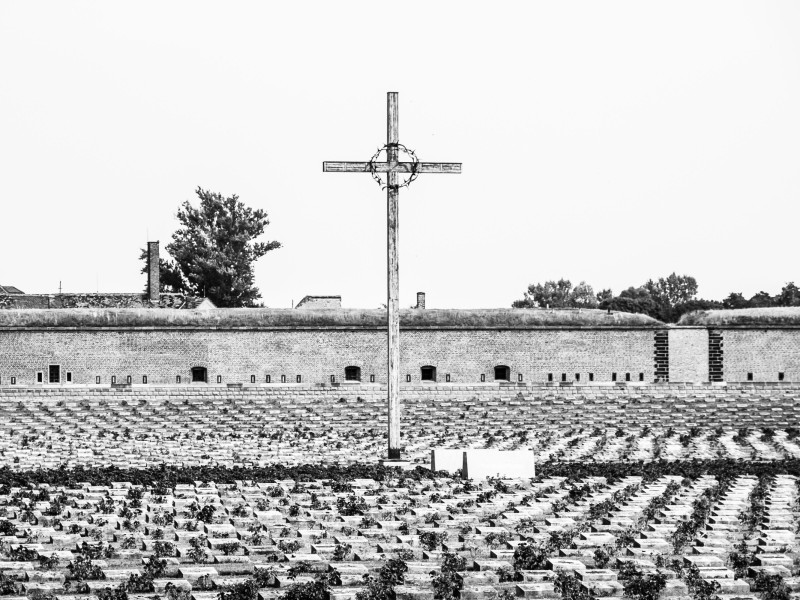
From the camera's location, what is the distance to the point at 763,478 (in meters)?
17.2

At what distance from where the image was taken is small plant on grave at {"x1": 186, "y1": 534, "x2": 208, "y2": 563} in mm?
11109

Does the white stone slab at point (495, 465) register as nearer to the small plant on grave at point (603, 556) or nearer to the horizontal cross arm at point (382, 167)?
the horizontal cross arm at point (382, 167)

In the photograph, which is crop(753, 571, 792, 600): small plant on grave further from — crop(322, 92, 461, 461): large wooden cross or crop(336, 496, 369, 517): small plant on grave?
crop(322, 92, 461, 461): large wooden cross

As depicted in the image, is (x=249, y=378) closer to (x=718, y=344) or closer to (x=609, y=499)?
(x=718, y=344)

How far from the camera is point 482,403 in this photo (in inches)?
1205

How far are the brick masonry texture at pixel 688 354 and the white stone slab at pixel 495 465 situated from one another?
27.3 m

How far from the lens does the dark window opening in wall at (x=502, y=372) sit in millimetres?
42844

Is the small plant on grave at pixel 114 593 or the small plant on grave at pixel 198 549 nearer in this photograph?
the small plant on grave at pixel 114 593

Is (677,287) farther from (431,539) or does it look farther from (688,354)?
(431,539)

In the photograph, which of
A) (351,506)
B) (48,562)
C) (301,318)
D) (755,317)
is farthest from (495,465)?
(755,317)

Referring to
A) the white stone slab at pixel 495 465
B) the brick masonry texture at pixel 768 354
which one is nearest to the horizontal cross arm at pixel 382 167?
the white stone slab at pixel 495 465

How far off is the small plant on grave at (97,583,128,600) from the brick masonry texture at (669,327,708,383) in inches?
1394

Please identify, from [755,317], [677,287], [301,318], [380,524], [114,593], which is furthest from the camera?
[677,287]

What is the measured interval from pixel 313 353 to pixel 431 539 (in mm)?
30389
